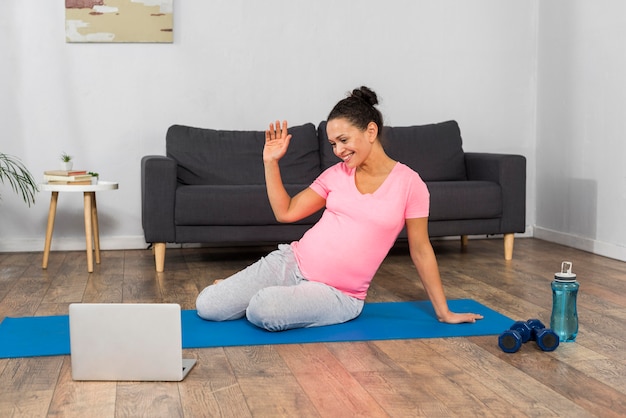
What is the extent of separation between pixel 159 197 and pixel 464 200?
1.63 meters

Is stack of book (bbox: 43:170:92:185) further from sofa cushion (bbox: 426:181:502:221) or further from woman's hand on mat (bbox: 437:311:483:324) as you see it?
woman's hand on mat (bbox: 437:311:483:324)

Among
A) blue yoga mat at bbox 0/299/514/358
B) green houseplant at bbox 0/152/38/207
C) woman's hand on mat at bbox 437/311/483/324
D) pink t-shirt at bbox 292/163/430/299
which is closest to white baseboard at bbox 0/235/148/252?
green houseplant at bbox 0/152/38/207

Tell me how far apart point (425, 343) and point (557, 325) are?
0.44 metres

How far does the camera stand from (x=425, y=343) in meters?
2.75

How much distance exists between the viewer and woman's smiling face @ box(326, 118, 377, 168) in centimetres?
285

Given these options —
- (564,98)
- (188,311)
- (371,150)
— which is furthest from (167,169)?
(564,98)

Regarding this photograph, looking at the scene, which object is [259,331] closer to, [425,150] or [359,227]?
[359,227]

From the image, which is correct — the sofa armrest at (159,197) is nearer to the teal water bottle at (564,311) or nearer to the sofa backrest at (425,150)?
the sofa backrest at (425,150)

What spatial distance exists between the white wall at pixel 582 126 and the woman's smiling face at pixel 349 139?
7.70 ft

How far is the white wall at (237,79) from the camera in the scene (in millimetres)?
5078

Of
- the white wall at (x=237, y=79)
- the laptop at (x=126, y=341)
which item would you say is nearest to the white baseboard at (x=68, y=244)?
the white wall at (x=237, y=79)

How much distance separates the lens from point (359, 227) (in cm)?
294

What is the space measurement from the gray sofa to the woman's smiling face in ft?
4.32

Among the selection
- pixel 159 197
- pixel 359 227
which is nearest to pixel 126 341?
pixel 359 227
